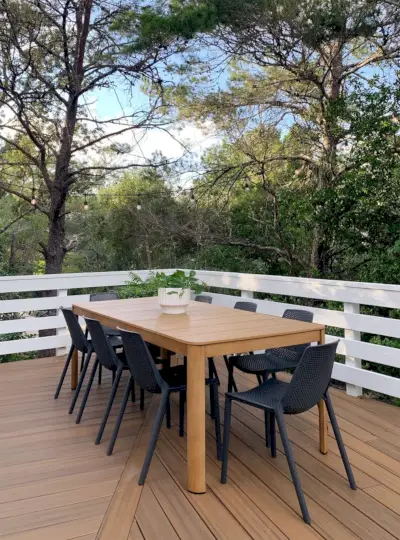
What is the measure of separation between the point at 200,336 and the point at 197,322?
0.49 meters

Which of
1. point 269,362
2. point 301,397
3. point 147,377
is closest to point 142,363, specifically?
point 147,377

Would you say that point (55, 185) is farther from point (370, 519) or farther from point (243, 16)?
point (370, 519)

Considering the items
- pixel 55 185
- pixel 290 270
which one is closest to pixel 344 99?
pixel 290 270

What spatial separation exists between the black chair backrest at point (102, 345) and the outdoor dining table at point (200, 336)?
0.52 feet

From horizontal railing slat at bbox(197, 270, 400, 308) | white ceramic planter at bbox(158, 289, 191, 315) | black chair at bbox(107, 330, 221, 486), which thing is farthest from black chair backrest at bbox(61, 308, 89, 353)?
horizontal railing slat at bbox(197, 270, 400, 308)

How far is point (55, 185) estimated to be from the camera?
7.32 metres

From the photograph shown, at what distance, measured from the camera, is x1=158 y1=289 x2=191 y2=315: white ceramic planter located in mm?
3139

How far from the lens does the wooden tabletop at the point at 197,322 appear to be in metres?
2.33

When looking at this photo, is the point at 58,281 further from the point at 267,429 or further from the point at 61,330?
the point at 267,429

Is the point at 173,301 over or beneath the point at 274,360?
over

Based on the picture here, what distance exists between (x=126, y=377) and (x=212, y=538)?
2.63 metres

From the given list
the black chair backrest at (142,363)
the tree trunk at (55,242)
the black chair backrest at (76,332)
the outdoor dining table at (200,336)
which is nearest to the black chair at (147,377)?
the black chair backrest at (142,363)

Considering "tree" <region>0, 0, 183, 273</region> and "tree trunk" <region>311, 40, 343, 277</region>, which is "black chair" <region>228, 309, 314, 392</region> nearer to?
"tree trunk" <region>311, 40, 343, 277</region>

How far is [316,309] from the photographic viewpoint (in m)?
3.93
